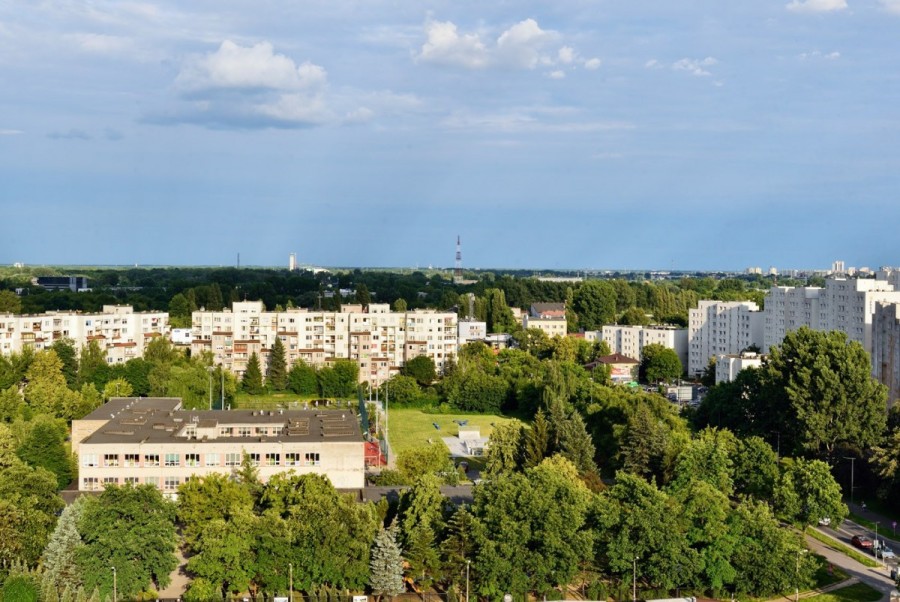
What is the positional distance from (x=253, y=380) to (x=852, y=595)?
39120 mm

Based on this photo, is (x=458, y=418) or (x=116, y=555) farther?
(x=458, y=418)

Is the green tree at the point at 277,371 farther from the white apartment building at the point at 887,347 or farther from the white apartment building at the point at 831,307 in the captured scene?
the white apartment building at the point at 887,347

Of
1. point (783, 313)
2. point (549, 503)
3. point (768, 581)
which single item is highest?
point (783, 313)

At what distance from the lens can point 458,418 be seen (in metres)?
52.0

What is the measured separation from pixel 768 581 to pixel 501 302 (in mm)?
64879

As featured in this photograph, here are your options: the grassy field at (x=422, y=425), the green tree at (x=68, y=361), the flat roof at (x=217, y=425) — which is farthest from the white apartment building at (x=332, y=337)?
the flat roof at (x=217, y=425)

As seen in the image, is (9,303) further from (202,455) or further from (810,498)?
(810,498)

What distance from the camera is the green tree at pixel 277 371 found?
57.5m

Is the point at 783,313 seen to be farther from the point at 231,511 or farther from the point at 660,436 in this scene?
the point at 231,511

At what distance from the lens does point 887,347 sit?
4544cm

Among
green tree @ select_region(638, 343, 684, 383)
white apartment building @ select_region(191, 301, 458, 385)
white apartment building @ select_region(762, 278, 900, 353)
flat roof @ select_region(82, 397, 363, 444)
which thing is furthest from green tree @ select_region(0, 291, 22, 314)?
white apartment building @ select_region(762, 278, 900, 353)

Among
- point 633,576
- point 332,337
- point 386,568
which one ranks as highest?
point 332,337

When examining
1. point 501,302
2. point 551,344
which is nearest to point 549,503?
point 551,344

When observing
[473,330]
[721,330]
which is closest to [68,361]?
[473,330]
